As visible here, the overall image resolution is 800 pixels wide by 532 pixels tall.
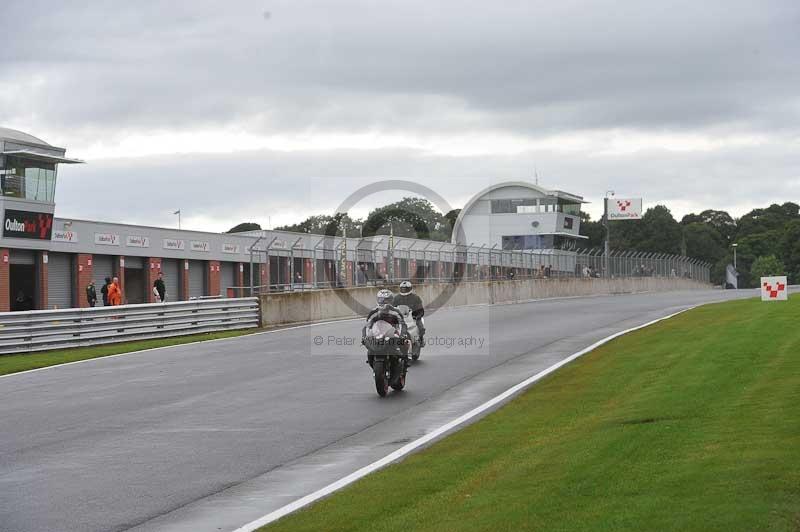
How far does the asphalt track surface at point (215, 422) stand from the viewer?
8.73 metres

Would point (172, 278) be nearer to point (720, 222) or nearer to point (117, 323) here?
point (117, 323)

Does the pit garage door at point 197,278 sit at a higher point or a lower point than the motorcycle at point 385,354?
higher

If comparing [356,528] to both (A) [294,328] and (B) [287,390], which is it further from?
(A) [294,328]

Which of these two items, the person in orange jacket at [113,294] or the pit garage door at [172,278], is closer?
the person in orange jacket at [113,294]

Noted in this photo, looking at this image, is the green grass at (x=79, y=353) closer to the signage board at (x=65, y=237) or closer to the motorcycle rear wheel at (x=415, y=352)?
the motorcycle rear wheel at (x=415, y=352)

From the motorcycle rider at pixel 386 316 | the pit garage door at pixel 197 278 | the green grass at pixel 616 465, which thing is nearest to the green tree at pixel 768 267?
the pit garage door at pixel 197 278

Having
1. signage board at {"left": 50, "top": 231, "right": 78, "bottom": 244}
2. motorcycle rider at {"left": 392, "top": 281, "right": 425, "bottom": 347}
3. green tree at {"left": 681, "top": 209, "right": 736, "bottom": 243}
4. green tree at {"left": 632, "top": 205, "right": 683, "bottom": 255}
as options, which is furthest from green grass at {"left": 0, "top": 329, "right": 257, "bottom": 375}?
green tree at {"left": 681, "top": 209, "right": 736, "bottom": 243}

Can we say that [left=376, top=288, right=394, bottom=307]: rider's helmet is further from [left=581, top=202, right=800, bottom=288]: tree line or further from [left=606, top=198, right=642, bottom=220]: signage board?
[left=581, top=202, right=800, bottom=288]: tree line

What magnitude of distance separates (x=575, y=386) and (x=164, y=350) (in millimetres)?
12089

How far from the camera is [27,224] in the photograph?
1845 inches

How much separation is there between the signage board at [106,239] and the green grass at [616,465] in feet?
137

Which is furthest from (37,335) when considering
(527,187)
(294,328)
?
(527,187)

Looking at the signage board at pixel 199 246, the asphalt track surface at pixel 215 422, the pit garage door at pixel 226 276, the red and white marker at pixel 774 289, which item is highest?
the signage board at pixel 199 246

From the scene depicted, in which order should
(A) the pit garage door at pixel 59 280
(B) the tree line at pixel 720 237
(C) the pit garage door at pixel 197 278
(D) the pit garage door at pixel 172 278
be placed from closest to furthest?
(A) the pit garage door at pixel 59 280 → (D) the pit garage door at pixel 172 278 → (C) the pit garage door at pixel 197 278 → (B) the tree line at pixel 720 237
